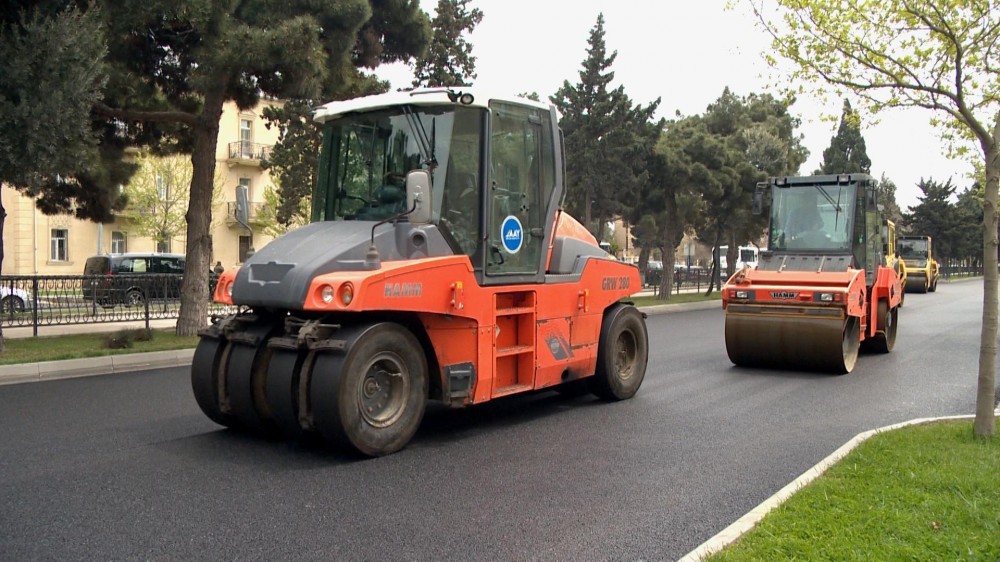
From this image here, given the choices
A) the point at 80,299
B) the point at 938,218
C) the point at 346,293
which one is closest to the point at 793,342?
the point at 346,293

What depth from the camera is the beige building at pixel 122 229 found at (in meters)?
35.4

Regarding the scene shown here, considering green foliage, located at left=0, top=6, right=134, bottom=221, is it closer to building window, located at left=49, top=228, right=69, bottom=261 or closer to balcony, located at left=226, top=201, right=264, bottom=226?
building window, located at left=49, top=228, right=69, bottom=261

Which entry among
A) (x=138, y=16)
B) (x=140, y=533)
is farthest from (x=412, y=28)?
(x=140, y=533)

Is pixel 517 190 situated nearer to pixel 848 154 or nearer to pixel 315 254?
pixel 315 254

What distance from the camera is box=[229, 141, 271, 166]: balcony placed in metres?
42.8

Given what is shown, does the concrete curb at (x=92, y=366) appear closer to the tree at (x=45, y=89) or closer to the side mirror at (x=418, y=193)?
the tree at (x=45, y=89)

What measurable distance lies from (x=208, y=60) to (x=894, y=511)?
12199mm

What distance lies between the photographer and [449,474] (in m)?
5.91

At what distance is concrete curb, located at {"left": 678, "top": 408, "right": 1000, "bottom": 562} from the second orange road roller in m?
4.07

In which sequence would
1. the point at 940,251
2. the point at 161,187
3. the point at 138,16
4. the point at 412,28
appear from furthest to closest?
the point at 940,251
the point at 161,187
the point at 412,28
the point at 138,16

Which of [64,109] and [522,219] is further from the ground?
[64,109]

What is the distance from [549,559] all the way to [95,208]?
16.6m

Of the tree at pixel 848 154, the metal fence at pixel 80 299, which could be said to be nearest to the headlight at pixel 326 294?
the metal fence at pixel 80 299

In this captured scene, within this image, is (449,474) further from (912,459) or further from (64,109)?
(64,109)
